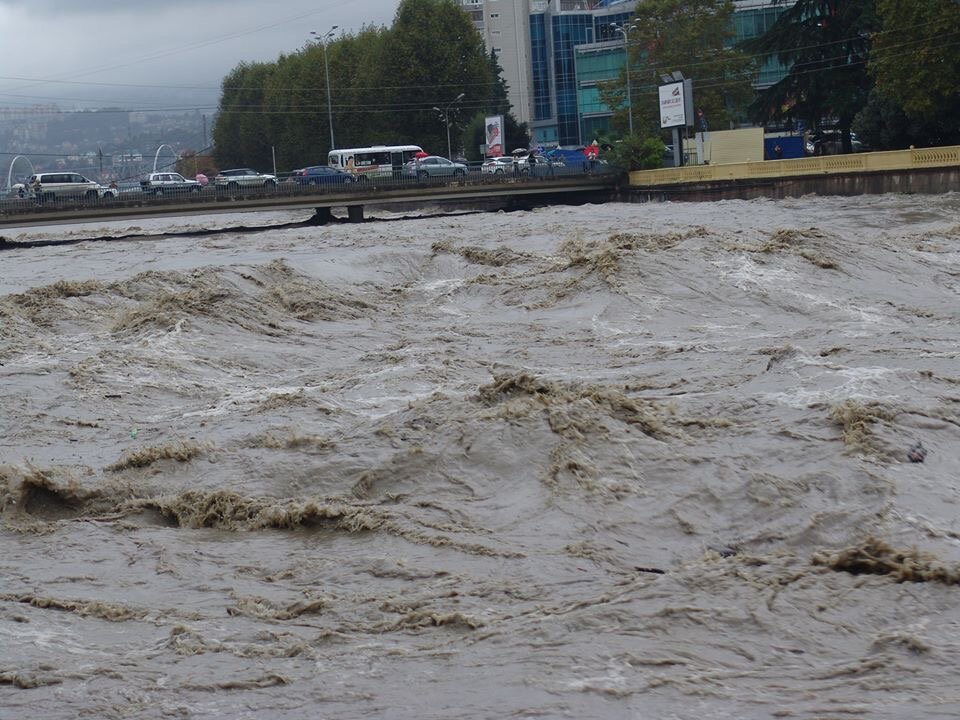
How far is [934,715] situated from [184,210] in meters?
48.9

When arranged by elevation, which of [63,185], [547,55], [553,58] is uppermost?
[547,55]

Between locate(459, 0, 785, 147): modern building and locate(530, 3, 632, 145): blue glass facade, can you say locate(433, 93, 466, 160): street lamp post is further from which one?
locate(530, 3, 632, 145): blue glass facade

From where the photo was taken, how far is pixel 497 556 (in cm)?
795

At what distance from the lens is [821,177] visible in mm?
48562

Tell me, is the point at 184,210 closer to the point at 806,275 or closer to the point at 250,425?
the point at 806,275

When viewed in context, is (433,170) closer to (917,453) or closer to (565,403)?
(565,403)

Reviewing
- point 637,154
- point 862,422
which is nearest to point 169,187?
point 637,154

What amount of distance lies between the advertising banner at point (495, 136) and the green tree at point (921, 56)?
103ft

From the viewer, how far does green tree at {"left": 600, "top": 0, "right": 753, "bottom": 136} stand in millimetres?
74375

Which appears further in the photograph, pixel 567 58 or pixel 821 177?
pixel 567 58

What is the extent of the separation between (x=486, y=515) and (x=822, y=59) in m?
56.0

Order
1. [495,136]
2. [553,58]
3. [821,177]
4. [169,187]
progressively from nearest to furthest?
[821,177], [169,187], [495,136], [553,58]

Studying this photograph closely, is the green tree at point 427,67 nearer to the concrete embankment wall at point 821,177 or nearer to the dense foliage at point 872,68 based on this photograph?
the dense foliage at point 872,68

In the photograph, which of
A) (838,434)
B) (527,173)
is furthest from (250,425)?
(527,173)
